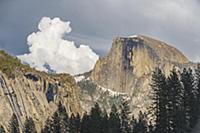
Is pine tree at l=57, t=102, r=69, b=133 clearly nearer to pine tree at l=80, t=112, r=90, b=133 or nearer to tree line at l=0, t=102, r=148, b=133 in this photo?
tree line at l=0, t=102, r=148, b=133

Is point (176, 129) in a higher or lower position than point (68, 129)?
lower

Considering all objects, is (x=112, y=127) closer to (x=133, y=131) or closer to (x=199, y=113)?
(x=133, y=131)

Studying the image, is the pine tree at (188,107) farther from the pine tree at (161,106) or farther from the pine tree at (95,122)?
the pine tree at (95,122)

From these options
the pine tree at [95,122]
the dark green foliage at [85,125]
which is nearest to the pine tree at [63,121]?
the dark green foliage at [85,125]

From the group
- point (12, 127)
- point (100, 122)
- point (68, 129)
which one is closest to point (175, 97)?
point (100, 122)

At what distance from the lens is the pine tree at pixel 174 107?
9644 cm

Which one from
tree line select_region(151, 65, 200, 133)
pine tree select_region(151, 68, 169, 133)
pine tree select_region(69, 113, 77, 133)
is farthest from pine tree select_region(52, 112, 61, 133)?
pine tree select_region(151, 68, 169, 133)

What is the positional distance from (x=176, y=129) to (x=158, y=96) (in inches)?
292

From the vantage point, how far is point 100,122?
116 metres

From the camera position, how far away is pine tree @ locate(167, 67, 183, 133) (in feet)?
316

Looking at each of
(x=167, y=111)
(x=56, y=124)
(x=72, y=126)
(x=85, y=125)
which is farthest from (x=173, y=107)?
(x=56, y=124)

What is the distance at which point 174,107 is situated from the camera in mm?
97438

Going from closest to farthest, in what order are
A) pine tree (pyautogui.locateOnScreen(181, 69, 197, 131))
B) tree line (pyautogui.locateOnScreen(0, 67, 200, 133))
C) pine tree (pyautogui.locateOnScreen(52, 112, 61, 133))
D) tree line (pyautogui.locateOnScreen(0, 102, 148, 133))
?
1. tree line (pyautogui.locateOnScreen(0, 67, 200, 133))
2. pine tree (pyautogui.locateOnScreen(181, 69, 197, 131))
3. tree line (pyautogui.locateOnScreen(0, 102, 148, 133))
4. pine tree (pyautogui.locateOnScreen(52, 112, 61, 133))

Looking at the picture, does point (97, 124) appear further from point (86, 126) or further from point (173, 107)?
point (173, 107)
